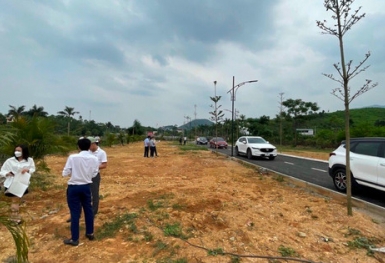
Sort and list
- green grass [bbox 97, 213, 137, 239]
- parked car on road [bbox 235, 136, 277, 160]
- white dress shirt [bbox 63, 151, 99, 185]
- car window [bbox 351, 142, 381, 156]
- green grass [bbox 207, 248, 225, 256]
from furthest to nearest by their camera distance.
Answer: parked car on road [bbox 235, 136, 277, 160], car window [bbox 351, 142, 381, 156], green grass [bbox 97, 213, 137, 239], white dress shirt [bbox 63, 151, 99, 185], green grass [bbox 207, 248, 225, 256]

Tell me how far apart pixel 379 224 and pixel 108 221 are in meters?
5.13

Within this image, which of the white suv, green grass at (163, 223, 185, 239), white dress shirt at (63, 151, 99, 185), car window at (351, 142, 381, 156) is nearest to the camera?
white dress shirt at (63, 151, 99, 185)

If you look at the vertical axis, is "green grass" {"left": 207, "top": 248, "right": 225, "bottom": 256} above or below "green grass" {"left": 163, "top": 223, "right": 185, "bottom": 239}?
below

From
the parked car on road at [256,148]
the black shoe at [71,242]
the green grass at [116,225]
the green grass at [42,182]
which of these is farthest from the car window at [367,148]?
the parked car on road at [256,148]

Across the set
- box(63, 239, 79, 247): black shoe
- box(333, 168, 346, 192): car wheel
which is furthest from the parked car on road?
box(63, 239, 79, 247): black shoe

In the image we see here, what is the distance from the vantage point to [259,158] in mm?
17484

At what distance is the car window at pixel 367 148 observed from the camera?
6320 mm

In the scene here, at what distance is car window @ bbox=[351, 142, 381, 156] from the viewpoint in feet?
20.7

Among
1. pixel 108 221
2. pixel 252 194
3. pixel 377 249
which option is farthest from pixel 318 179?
pixel 108 221

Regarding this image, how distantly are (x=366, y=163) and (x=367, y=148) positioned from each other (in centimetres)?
46

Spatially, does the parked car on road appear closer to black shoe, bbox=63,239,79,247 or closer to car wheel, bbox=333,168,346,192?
car wheel, bbox=333,168,346,192

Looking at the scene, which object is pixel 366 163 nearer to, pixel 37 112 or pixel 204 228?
pixel 204 228

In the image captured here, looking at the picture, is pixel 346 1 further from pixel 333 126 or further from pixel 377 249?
pixel 333 126

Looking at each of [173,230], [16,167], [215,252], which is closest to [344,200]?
[215,252]
